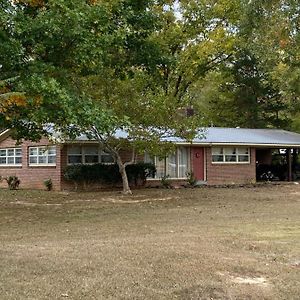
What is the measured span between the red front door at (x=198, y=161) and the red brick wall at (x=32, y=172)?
812cm

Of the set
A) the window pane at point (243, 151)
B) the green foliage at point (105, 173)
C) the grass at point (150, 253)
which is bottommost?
the grass at point (150, 253)

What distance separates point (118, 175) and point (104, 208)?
9.40 meters

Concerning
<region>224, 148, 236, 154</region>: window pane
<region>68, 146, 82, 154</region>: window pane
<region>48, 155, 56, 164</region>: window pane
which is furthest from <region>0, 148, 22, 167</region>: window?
<region>224, 148, 236, 154</region>: window pane

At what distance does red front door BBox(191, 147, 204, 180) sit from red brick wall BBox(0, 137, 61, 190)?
8121 millimetres

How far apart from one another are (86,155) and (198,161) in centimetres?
699

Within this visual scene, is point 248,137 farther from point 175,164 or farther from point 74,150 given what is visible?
point 74,150

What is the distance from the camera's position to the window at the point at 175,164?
1120 inches

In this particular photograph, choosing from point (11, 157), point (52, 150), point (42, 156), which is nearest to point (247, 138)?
point (52, 150)

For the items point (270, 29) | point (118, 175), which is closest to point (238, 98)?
point (118, 175)

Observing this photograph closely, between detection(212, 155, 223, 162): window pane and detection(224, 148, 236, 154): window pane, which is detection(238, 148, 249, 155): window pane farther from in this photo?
detection(212, 155, 223, 162): window pane

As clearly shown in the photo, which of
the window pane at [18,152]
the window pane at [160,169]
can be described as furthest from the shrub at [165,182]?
the window pane at [18,152]

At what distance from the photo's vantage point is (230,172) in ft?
99.7

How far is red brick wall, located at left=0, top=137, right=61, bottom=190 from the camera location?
25938 millimetres

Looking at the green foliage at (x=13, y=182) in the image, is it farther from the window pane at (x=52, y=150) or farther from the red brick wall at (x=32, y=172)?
the window pane at (x=52, y=150)
